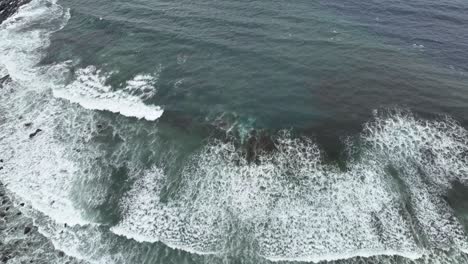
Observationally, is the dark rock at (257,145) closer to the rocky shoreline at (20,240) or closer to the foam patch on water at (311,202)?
the foam patch on water at (311,202)

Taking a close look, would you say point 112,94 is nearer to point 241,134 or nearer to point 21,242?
point 241,134

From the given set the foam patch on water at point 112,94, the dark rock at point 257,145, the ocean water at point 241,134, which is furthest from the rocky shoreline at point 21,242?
Result: the dark rock at point 257,145

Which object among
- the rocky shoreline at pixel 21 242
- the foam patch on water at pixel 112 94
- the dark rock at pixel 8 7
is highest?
the dark rock at pixel 8 7

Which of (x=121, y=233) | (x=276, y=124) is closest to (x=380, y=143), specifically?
(x=276, y=124)

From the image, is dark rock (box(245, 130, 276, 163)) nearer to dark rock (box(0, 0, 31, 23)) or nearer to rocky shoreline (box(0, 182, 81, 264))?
rocky shoreline (box(0, 182, 81, 264))

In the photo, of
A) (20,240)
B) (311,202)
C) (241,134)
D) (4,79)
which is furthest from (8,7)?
(311,202)

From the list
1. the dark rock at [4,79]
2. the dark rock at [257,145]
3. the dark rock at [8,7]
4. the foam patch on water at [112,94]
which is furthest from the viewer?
the dark rock at [8,7]

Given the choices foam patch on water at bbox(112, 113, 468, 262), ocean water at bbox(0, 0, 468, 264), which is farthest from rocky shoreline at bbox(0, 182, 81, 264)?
foam patch on water at bbox(112, 113, 468, 262)
